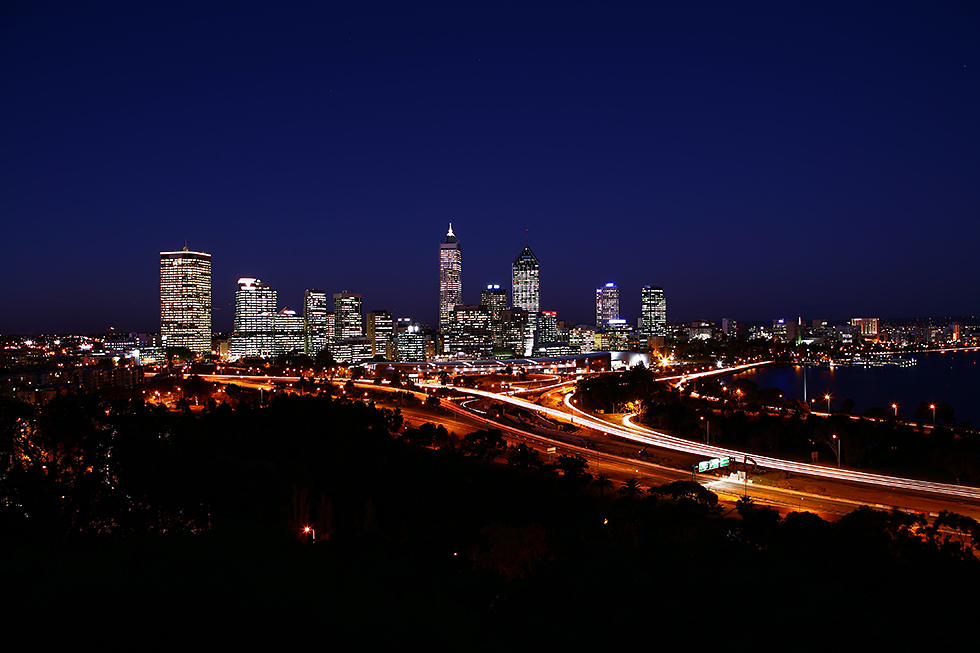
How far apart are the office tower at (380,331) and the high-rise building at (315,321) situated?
5965 millimetres

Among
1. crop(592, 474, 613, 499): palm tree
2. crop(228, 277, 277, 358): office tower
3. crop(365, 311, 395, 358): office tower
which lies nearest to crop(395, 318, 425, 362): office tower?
crop(365, 311, 395, 358): office tower

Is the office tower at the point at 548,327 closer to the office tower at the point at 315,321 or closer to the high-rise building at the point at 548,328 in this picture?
the high-rise building at the point at 548,328

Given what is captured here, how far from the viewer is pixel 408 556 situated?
792cm

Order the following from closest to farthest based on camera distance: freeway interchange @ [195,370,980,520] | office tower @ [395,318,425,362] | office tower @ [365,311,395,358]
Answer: freeway interchange @ [195,370,980,520] → office tower @ [395,318,425,362] → office tower @ [365,311,395,358]

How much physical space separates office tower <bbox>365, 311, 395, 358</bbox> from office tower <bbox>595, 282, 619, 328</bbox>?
56.7 m

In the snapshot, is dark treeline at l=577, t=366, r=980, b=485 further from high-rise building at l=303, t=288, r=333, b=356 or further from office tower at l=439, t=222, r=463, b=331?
office tower at l=439, t=222, r=463, b=331

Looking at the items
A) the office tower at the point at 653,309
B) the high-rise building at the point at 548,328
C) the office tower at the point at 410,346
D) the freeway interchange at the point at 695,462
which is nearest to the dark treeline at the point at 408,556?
the freeway interchange at the point at 695,462

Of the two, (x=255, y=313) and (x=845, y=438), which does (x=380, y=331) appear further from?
(x=845, y=438)

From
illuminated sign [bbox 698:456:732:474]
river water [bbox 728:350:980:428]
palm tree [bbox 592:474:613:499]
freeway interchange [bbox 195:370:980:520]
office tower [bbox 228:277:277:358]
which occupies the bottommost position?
river water [bbox 728:350:980:428]

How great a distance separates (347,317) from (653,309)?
55.3 meters

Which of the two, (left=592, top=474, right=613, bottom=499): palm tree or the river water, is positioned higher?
(left=592, top=474, right=613, bottom=499): palm tree

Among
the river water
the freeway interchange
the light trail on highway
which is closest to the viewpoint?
the freeway interchange

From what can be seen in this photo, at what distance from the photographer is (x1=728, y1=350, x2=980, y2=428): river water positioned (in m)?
31.5

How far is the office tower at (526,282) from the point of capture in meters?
120
